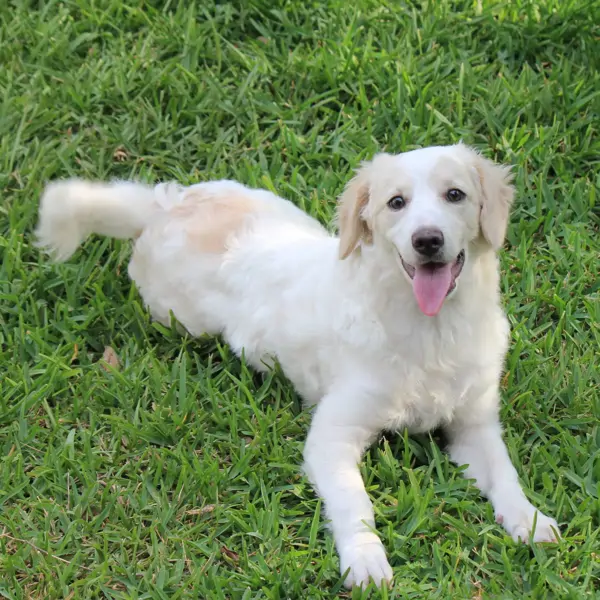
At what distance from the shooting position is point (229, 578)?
3.06 m

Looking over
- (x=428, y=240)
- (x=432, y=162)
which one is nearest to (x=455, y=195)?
(x=432, y=162)

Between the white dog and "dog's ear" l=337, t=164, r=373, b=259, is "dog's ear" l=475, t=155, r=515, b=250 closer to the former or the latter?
the white dog

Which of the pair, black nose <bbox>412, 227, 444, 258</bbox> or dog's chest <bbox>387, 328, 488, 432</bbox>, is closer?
black nose <bbox>412, 227, 444, 258</bbox>

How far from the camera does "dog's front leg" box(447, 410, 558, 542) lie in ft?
10.3

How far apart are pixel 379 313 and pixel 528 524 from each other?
0.87m

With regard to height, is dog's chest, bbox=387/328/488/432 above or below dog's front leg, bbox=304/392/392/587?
above

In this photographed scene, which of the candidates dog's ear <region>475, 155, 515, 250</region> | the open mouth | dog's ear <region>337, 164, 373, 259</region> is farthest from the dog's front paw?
dog's ear <region>337, 164, 373, 259</region>

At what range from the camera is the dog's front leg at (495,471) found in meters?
3.15

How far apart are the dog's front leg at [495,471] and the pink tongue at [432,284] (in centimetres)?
50

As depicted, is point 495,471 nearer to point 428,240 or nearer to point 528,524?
point 528,524

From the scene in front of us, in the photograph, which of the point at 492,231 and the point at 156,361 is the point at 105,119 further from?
the point at 492,231

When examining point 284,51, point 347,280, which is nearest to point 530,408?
point 347,280

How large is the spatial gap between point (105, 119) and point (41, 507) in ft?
8.18

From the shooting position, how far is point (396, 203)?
3219mm
